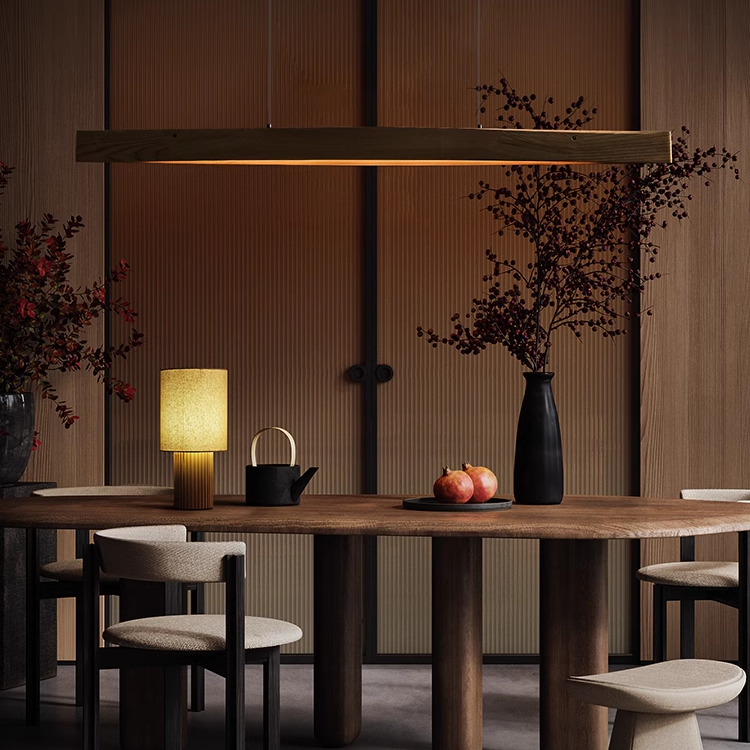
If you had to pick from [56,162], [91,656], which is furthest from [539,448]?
[56,162]

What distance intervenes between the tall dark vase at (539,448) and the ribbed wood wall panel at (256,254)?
1.37 meters

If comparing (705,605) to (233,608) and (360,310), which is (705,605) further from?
(233,608)

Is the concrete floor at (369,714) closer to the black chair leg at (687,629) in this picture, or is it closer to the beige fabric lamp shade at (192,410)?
the black chair leg at (687,629)

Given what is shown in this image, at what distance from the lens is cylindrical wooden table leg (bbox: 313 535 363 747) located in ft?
11.0

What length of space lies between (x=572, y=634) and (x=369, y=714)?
105 centimetres

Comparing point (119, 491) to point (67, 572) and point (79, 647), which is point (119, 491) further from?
point (79, 647)

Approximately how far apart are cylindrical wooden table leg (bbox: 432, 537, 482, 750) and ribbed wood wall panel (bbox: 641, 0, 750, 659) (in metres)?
1.54

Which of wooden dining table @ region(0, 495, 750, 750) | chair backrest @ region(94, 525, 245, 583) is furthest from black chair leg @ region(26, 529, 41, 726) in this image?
chair backrest @ region(94, 525, 245, 583)

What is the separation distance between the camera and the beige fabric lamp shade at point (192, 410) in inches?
121

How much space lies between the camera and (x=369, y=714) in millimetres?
3721

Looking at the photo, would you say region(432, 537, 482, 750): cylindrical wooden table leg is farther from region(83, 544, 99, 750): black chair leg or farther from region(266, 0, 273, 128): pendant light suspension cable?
region(266, 0, 273, 128): pendant light suspension cable

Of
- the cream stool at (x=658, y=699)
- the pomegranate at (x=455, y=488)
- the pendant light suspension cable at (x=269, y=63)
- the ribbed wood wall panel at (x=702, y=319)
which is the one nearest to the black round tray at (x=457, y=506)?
the pomegranate at (x=455, y=488)

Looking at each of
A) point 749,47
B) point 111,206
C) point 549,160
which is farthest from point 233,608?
point 749,47

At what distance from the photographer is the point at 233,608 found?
8.00 feet
